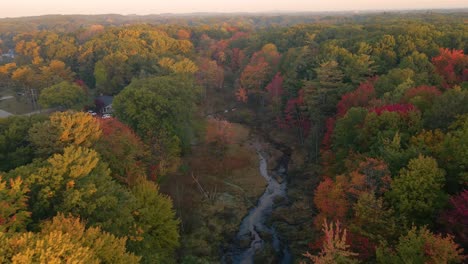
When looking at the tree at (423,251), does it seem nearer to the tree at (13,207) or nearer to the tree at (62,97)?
the tree at (13,207)

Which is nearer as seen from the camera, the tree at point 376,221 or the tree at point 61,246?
the tree at point 61,246

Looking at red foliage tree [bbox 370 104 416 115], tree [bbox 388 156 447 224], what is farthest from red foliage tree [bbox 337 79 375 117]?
tree [bbox 388 156 447 224]

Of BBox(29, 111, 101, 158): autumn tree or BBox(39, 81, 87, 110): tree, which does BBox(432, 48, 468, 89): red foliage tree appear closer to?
BBox(29, 111, 101, 158): autumn tree

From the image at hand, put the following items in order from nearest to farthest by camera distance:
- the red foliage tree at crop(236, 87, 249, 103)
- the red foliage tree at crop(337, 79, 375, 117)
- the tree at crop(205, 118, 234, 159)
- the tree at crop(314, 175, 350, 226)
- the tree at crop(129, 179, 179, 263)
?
1. the tree at crop(129, 179, 179, 263)
2. the tree at crop(314, 175, 350, 226)
3. the red foliage tree at crop(337, 79, 375, 117)
4. the tree at crop(205, 118, 234, 159)
5. the red foliage tree at crop(236, 87, 249, 103)

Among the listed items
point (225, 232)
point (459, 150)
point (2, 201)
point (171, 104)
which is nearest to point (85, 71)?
point (171, 104)

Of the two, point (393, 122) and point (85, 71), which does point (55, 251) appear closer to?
point (393, 122)

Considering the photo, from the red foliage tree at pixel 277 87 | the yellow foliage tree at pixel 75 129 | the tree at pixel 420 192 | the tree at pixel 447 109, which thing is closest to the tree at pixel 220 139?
the red foliage tree at pixel 277 87
